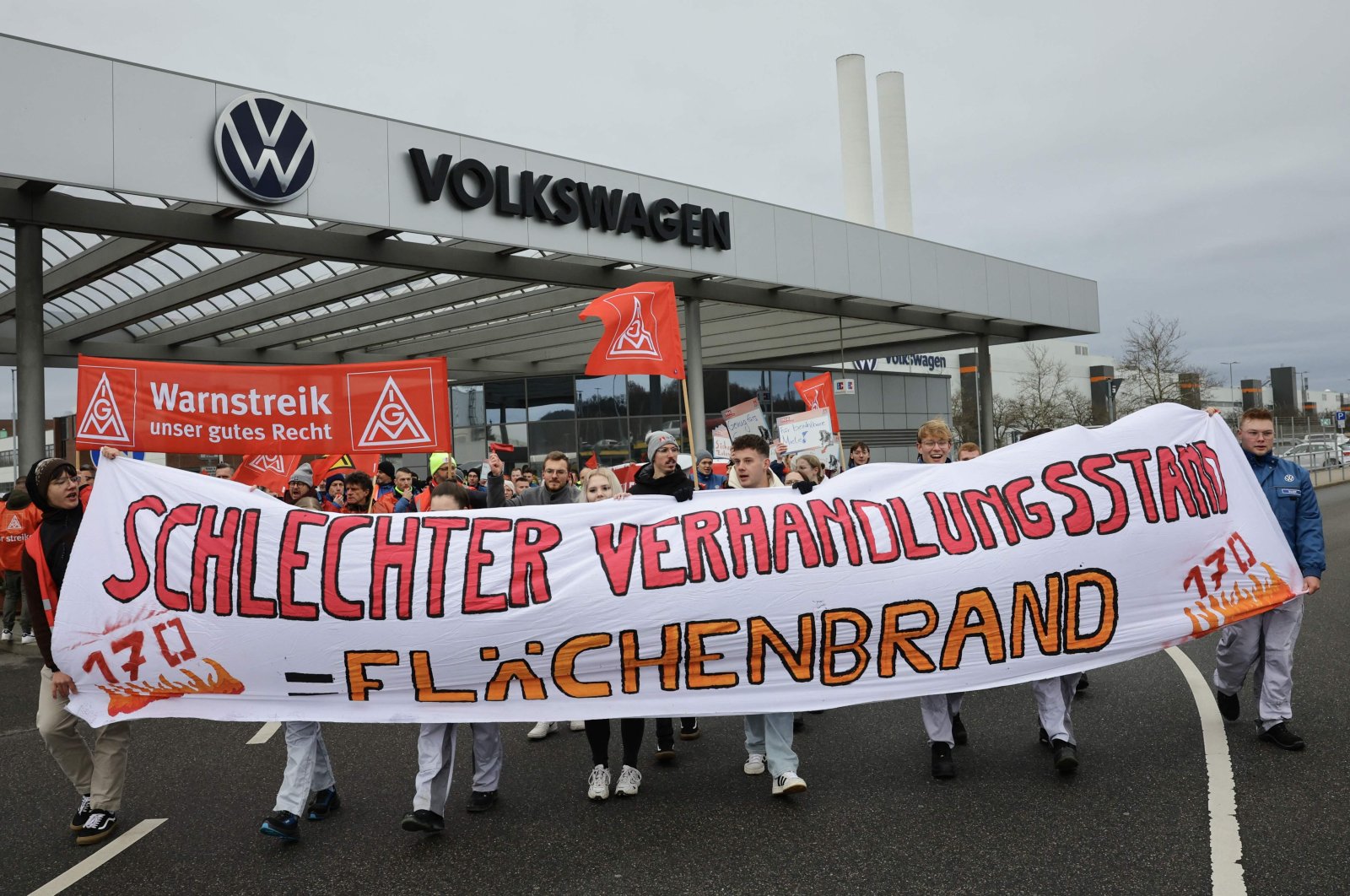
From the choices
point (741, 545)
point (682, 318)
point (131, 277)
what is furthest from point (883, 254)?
point (741, 545)

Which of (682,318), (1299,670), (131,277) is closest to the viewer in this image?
(1299,670)

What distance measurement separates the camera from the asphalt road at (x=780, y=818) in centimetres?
380

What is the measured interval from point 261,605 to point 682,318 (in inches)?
663

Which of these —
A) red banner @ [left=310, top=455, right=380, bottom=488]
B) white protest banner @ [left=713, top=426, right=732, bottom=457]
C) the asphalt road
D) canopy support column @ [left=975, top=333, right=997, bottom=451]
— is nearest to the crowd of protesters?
the asphalt road

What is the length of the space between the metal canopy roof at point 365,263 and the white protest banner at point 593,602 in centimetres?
736

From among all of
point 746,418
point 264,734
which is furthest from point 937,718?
point 746,418

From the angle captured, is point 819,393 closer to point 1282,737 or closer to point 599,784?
point 1282,737

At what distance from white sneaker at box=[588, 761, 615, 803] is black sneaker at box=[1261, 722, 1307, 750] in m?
3.40

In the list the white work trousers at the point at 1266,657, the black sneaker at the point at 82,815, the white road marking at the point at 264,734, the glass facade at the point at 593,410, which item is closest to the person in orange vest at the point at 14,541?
the white road marking at the point at 264,734

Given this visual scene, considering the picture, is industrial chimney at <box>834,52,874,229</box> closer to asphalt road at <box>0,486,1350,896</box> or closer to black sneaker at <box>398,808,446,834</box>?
asphalt road at <box>0,486,1350,896</box>

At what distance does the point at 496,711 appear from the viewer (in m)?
4.62

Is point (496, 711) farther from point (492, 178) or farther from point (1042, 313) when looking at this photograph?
point (1042, 313)

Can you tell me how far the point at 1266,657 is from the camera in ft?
17.4

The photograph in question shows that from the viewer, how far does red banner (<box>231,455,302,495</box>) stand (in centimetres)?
1015
